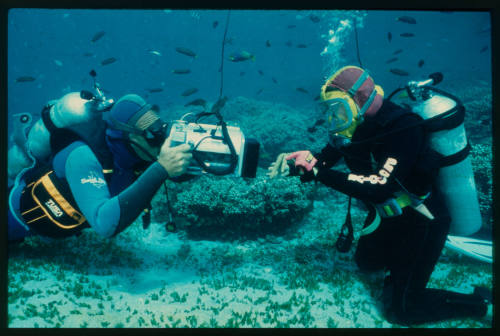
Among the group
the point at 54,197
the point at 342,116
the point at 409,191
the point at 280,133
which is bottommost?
the point at 280,133

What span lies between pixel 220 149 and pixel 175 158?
1.56 ft

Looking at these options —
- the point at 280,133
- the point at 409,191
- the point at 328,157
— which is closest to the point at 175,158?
the point at 328,157

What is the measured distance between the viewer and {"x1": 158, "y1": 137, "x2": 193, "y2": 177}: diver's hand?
2816 millimetres

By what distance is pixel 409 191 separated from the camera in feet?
11.4

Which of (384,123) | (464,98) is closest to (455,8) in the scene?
(384,123)

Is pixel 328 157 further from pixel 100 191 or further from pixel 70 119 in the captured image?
pixel 70 119

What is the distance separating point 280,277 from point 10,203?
388cm

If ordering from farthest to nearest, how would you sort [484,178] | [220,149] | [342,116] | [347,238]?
1. [484,178]
2. [347,238]
3. [342,116]
4. [220,149]

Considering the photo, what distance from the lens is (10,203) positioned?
3516mm

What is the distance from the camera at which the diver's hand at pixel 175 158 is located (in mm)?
2816

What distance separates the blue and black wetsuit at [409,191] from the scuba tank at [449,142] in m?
0.14

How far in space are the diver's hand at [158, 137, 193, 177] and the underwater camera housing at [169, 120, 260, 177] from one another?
105 mm

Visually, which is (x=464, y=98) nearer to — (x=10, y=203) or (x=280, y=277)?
(x=280, y=277)

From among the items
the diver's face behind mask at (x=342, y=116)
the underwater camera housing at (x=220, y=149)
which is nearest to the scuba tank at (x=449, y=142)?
the diver's face behind mask at (x=342, y=116)
